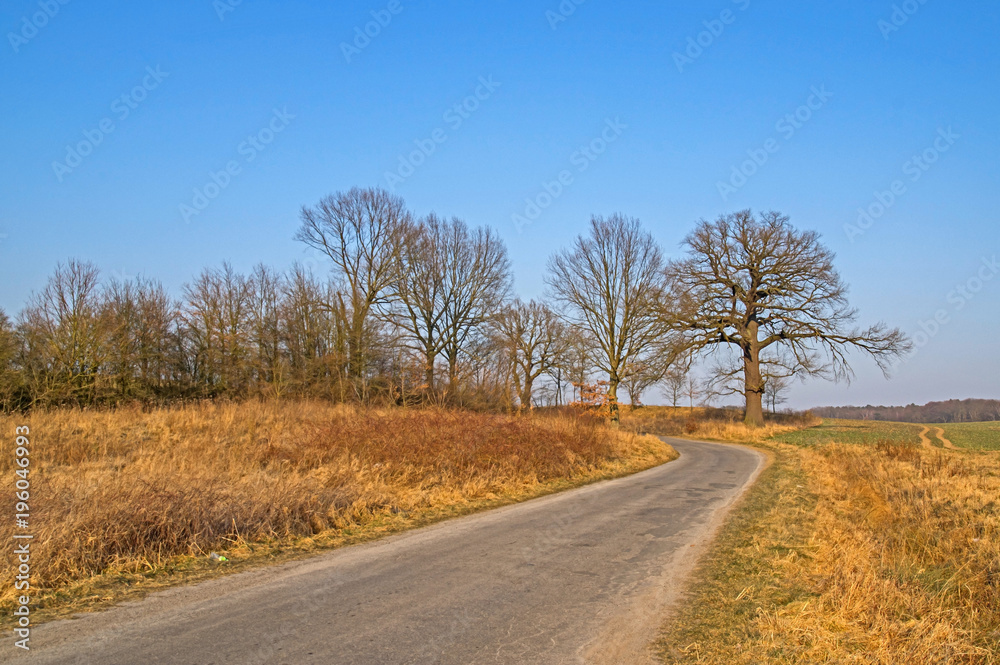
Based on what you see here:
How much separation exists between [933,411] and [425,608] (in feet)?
368

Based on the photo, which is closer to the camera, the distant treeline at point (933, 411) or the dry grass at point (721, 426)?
the dry grass at point (721, 426)

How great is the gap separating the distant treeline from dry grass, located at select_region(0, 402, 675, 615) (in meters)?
81.7

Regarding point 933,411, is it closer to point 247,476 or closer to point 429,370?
point 429,370

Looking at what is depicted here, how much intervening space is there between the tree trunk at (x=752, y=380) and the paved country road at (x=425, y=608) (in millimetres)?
29993

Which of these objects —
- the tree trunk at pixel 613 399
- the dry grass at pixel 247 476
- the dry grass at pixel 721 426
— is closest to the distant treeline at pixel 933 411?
the dry grass at pixel 721 426

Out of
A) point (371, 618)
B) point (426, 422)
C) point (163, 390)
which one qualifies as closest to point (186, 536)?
point (371, 618)

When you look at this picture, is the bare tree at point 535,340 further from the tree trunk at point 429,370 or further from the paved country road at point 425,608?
the paved country road at point 425,608

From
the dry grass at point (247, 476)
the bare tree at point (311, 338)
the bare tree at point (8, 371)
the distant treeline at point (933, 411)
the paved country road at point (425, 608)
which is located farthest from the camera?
the distant treeline at point (933, 411)

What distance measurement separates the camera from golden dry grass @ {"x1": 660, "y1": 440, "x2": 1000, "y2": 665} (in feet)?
14.5

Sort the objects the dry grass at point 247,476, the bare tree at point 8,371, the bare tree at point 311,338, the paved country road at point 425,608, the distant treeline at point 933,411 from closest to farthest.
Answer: the paved country road at point 425,608 < the dry grass at point 247,476 < the bare tree at point 8,371 < the bare tree at point 311,338 < the distant treeline at point 933,411

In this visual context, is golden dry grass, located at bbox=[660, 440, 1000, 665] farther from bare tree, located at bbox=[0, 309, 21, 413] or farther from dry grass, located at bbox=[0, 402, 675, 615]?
bare tree, located at bbox=[0, 309, 21, 413]

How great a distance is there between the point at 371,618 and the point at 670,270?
3463cm

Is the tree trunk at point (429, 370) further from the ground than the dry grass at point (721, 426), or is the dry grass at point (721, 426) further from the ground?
the tree trunk at point (429, 370)

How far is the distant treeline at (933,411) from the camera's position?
272 feet
